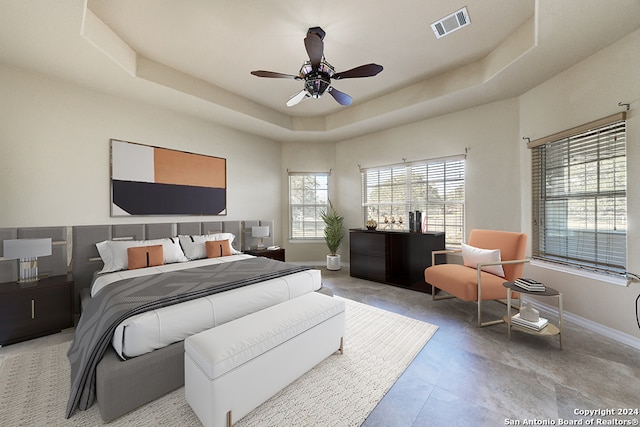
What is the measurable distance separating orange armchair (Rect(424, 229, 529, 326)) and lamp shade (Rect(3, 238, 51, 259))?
15.5 ft

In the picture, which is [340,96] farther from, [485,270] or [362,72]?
[485,270]

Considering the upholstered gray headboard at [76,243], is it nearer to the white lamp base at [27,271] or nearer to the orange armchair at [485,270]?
the white lamp base at [27,271]

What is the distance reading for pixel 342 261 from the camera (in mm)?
6059

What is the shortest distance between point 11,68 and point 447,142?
20.0ft

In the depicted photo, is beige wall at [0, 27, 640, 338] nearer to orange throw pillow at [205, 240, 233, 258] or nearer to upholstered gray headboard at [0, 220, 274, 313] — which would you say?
upholstered gray headboard at [0, 220, 274, 313]

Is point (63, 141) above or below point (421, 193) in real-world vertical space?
above

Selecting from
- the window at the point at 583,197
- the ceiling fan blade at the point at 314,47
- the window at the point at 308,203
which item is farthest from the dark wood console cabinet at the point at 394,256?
the ceiling fan blade at the point at 314,47

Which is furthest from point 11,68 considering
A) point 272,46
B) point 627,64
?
point 627,64

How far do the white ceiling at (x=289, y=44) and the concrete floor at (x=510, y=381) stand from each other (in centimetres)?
309

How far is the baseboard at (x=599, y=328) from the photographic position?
8.08 ft

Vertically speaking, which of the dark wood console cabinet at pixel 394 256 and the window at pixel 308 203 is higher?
the window at pixel 308 203

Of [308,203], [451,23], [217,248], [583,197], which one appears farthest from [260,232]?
[583,197]

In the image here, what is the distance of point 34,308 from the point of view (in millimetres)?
2619

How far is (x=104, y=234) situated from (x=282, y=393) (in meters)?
3.26
